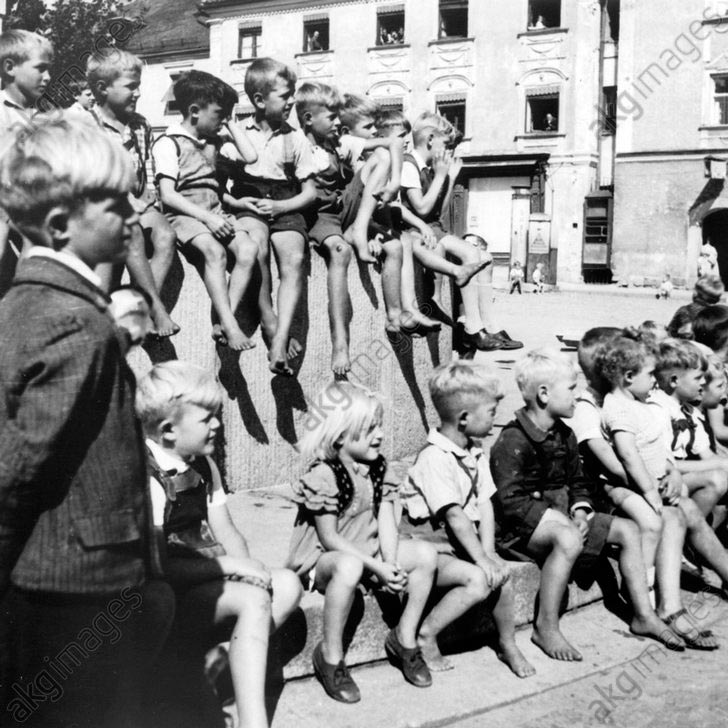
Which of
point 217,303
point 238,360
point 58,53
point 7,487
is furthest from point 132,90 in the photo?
point 58,53

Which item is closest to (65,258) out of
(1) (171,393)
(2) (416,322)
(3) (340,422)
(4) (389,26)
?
(1) (171,393)

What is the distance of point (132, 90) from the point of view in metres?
5.10

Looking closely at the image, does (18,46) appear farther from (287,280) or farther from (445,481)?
(445,481)

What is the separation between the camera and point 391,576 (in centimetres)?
354

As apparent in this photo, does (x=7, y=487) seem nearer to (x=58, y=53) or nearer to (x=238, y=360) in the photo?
(x=238, y=360)

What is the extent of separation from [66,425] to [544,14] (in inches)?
1298

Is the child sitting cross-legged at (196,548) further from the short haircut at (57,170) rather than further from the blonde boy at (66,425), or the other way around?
the short haircut at (57,170)

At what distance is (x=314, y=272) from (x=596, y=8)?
28829 millimetres

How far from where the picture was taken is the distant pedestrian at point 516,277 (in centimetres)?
2902

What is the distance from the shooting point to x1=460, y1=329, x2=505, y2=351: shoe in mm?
6992

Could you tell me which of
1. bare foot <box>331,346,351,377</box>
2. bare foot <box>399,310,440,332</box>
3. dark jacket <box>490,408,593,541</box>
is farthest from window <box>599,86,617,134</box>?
dark jacket <box>490,408,593,541</box>

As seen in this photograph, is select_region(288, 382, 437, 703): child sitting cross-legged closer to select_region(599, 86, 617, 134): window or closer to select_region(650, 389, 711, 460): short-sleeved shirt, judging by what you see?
select_region(650, 389, 711, 460): short-sleeved shirt

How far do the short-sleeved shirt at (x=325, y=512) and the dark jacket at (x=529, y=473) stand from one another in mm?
720

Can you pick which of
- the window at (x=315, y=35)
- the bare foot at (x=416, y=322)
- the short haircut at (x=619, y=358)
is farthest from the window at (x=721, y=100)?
the short haircut at (x=619, y=358)
